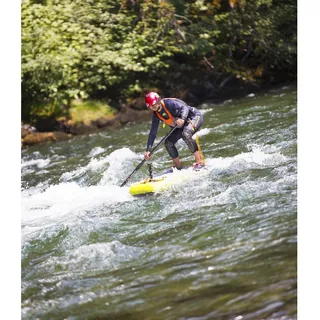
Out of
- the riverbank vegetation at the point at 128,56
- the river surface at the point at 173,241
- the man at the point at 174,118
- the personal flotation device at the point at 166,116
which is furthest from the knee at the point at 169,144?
the riverbank vegetation at the point at 128,56

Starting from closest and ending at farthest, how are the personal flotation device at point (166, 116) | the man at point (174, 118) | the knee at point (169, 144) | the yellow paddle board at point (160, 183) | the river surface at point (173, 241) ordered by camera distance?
the river surface at point (173, 241), the yellow paddle board at point (160, 183), the man at point (174, 118), the personal flotation device at point (166, 116), the knee at point (169, 144)

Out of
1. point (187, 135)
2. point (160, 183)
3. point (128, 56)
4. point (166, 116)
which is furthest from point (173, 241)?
point (128, 56)

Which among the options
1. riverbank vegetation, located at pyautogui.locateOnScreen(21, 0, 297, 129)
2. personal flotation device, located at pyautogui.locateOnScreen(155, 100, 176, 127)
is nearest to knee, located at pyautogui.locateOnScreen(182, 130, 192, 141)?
personal flotation device, located at pyautogui.locateOnScreen(155, 100, 176, 127)

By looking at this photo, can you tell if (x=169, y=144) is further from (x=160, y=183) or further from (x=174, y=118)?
(x=160, y=183)

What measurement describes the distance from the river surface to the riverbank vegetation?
4397 mm

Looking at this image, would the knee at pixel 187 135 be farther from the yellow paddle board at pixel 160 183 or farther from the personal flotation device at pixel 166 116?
the yellow paddle board at pixel 160 183

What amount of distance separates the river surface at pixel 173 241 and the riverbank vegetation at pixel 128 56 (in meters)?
4.40

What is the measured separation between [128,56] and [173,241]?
814 centimetres

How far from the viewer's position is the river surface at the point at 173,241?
8.96 feet

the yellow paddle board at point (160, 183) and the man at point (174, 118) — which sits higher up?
the man at point (174, 118)

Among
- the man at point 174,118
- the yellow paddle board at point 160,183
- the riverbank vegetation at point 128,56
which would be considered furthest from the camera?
the riverbank vegetation at point 128,56
